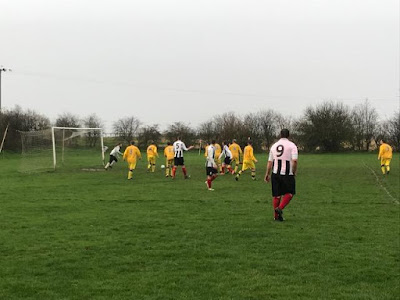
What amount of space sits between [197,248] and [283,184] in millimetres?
2981

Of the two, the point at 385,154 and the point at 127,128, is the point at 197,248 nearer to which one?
the point at 385,154

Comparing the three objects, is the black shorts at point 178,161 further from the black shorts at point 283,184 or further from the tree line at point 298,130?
the tree line at point 298,130

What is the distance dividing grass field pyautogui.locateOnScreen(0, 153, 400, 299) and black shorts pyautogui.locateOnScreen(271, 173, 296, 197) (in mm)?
643

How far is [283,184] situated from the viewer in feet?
30.5

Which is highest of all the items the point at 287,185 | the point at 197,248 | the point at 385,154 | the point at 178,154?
the point at 178,154

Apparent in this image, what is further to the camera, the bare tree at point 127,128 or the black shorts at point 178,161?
the bare tree at point 127,128

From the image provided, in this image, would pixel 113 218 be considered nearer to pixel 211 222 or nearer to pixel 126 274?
pixel 211 222

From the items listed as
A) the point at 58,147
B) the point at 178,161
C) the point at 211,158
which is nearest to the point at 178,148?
the point at 178,161

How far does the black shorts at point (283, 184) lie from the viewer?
30.4 feet

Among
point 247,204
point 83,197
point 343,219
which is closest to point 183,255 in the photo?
point 343,219

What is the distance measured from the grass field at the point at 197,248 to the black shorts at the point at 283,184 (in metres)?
0.64

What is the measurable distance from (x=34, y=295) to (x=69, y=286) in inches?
16.7

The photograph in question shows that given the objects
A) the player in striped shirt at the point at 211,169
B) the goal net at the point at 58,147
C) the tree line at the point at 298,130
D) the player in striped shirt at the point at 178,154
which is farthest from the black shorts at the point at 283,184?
the tree line at the point at 298,130

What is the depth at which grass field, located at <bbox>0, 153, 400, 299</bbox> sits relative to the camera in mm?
5199
